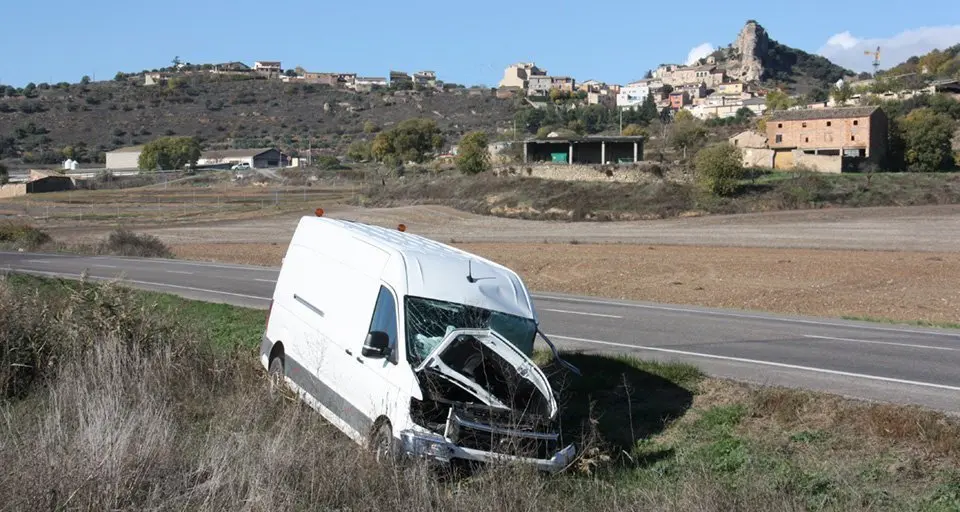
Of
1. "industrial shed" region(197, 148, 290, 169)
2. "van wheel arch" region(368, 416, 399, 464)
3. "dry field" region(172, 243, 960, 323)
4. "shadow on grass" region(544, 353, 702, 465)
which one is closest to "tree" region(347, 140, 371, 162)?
"industrial shed" region(197, 148, 290, 169)

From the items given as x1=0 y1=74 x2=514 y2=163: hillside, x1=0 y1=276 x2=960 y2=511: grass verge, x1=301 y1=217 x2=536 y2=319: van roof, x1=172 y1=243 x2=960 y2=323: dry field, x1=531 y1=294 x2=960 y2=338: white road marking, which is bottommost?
x1=172 y1=243 x2=960 y2=323: dry field

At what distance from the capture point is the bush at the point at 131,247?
39.3 metres

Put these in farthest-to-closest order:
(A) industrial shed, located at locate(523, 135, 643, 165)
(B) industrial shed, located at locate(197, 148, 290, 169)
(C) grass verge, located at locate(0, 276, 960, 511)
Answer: (B) industrial shed, located at locate(197, 148, 290, 169), (A) industrial shed, located at locate(523, 135, 643, 165), (C) grass verge, located at locate(0, 276, 960, 511)

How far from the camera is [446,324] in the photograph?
9.20 m

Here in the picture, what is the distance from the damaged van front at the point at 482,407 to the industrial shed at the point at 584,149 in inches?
2907

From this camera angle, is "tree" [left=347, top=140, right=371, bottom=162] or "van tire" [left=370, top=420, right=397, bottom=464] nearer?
"van tire" [left=370, top=420, right=397, bottom=464]

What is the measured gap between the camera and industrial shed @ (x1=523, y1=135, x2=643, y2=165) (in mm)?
83562

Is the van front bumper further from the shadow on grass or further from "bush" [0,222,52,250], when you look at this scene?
"bush" [0,222,52,250]

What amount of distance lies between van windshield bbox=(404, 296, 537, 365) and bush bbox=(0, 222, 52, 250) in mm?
36137

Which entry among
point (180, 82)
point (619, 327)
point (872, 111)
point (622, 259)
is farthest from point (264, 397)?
point (180, 82)

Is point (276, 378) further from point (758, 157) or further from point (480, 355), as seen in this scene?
point (758, 157)

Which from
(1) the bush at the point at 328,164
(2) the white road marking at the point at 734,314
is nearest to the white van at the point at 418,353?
(2) the white road marking at the point at 734,314

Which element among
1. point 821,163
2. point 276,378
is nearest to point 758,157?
point 821,163

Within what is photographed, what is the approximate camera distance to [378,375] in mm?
8758
